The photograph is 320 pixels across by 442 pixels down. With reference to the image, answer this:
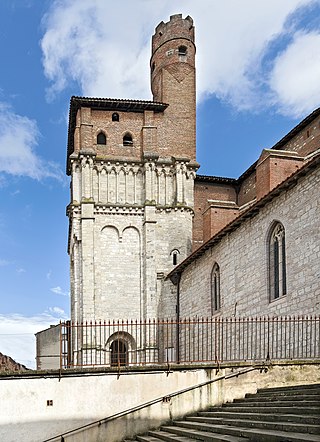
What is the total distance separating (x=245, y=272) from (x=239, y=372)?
8.36m

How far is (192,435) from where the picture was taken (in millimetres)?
11836

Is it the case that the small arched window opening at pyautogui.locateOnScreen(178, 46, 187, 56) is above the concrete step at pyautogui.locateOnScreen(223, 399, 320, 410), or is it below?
above

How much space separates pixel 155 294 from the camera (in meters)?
33.2

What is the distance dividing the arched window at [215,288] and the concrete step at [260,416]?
1213 cm

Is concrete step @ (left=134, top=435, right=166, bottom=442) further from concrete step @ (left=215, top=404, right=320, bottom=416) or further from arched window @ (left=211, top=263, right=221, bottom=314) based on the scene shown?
arched window @ (left=211, top=263, right=221, bottom=314)

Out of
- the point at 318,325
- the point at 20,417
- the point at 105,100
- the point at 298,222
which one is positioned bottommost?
the point at 20,417

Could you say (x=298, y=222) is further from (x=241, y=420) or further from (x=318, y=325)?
(x=241, y=420)

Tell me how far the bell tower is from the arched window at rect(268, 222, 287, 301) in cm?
1544

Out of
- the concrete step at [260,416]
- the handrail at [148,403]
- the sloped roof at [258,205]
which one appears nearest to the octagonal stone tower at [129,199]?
the sloped roof at [258,205]

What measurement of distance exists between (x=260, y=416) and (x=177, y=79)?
93.4ft

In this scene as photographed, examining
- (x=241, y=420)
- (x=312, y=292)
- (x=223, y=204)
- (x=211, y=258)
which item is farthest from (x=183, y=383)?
(x=223, y=204)

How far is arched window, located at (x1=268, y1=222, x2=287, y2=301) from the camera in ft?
65.1

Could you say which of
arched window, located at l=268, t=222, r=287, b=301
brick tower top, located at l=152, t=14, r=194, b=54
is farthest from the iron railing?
brick tower top, located at l=152, t=14, r=194, b=54

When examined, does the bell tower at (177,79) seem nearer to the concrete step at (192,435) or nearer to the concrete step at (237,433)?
the concrete step at (192,435)
